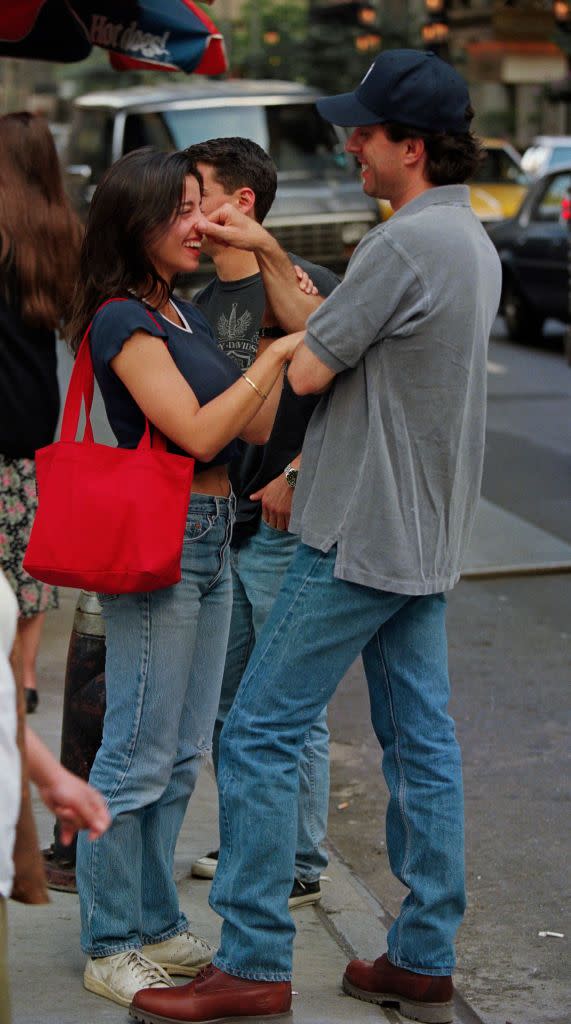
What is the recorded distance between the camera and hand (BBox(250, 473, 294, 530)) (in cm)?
385

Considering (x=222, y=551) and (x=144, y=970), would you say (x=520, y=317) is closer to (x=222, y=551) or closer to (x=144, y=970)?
(x=222, y=551)

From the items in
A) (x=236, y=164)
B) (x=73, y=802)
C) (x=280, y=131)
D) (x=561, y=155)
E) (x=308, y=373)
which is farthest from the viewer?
(x=561, y=155)

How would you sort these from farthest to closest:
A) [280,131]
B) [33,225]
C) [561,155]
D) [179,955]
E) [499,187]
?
[499,187] < [561,155] < [280,131] < [33,225] < [179,955]

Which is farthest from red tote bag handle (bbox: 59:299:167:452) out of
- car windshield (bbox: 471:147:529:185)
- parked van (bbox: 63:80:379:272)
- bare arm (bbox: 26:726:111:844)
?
car windshield (bbox: 471:147:529:185)

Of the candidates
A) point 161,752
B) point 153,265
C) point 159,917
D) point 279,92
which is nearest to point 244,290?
point 153,265

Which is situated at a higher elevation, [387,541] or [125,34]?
[125,34]

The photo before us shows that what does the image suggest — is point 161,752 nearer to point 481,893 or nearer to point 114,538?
point 114,538

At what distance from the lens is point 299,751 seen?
11.6 ft

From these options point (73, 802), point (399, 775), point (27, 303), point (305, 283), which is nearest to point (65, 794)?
point (73, 802)

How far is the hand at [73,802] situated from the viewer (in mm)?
2350

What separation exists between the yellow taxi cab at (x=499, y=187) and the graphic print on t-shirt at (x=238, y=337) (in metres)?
15.3

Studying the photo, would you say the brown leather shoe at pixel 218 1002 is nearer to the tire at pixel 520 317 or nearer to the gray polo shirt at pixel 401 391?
the gray polo shirt at pixel 401 391

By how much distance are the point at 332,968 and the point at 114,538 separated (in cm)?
124

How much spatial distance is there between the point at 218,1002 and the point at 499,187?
19.0 meters
